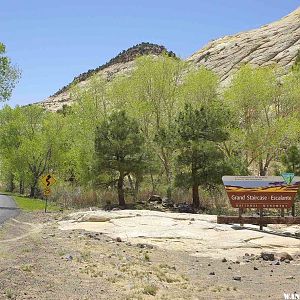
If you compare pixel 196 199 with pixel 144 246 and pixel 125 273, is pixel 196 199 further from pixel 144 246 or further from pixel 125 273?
pixel 125 273

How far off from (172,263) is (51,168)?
48.2 m

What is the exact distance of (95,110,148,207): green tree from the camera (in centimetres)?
3416

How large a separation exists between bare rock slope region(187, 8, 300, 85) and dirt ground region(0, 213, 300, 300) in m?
76.4

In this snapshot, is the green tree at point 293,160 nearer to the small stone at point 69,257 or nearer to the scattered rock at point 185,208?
the scattered rock at point 185,208

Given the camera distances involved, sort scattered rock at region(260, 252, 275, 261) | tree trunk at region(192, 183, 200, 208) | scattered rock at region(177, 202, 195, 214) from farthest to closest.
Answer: tree trunk at region(192, 183, 200, 208), scattered rock at region(177, 202, 195, 214), scattered rock at region(260, 252, 275, 261)

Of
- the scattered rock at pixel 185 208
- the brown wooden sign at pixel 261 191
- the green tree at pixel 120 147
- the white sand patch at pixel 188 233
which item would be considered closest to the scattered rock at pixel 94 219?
the white sand patch at pixel 188 233

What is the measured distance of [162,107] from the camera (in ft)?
139

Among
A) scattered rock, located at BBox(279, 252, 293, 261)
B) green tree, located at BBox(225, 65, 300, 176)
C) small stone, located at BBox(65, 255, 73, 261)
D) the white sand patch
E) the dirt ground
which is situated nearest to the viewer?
the dirt ground

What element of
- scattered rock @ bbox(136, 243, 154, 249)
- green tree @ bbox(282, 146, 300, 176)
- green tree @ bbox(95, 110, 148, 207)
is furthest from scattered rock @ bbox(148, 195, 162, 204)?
scattered rock @ bbox(136, 243, 154, 249)

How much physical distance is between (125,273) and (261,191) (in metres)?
12.3

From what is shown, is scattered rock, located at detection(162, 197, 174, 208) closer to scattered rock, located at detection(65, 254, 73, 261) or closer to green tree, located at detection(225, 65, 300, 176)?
green tree, located at detection(225, 65, 300, 176)

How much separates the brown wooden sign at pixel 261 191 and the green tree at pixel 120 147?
1242 cm

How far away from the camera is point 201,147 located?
3259 centimetres

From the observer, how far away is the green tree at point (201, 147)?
108 feet
